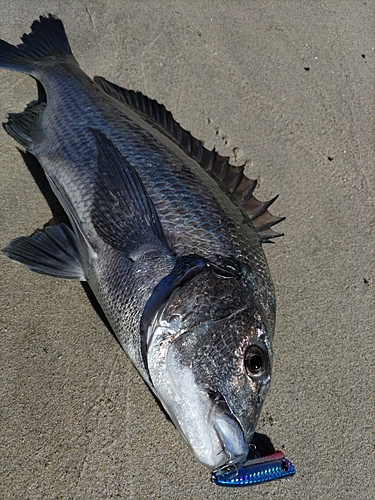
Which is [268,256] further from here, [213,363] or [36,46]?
[36,46]

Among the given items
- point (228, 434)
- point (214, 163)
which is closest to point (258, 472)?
point (228, 434)

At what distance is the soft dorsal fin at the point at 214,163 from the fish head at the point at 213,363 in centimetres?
62

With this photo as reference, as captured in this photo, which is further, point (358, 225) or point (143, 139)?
point (358, 225)

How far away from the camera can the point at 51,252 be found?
2270 mm

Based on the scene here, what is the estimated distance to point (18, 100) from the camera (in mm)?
2801

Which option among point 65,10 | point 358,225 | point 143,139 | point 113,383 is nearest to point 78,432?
point 113,383

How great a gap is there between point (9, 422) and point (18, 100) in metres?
1.92

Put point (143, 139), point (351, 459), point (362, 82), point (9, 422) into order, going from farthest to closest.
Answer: point (362, 82) < point (351, 459) < point (143, 139) < point (9, 422)

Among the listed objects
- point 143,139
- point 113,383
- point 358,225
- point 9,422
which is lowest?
point 9,422

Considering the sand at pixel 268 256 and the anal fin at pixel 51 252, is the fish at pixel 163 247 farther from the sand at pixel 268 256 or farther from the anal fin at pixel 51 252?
the sand at pixel 268 256

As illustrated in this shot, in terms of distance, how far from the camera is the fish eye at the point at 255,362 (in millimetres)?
1710

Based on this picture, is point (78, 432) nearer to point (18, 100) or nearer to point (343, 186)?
point (18, 100)

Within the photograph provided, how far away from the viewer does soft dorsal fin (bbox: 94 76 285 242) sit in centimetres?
238

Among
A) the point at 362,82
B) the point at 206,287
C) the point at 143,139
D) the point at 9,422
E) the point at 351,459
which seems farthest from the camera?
the point at 362,82
